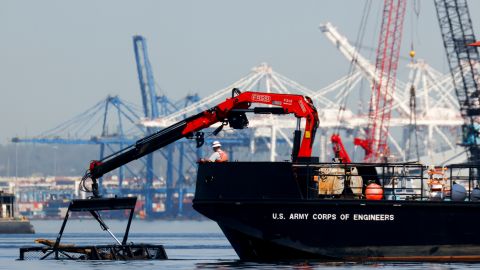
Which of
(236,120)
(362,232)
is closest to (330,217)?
(362,232)

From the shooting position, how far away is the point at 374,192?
124 feet

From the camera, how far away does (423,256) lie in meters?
37.3

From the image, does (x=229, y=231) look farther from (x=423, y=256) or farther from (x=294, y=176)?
(x=423, y=256)

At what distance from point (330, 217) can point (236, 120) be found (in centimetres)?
404

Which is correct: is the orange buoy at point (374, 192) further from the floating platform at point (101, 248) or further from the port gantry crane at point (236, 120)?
the floating platform at point (101, 248)

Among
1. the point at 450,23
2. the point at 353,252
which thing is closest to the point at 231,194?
the point at 353,252

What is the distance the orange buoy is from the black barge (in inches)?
6.4

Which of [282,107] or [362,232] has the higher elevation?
[282,107]

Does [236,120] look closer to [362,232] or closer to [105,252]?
[362,232]

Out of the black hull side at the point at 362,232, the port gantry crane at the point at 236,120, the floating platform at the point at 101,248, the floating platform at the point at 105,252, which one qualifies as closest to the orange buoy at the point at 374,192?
the black hull side at the point at 362,232

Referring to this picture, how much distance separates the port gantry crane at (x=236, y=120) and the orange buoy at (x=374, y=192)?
1750mm

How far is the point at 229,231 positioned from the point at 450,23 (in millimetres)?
83658

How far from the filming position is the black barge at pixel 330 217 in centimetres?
3703

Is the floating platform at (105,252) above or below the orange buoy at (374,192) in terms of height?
below
